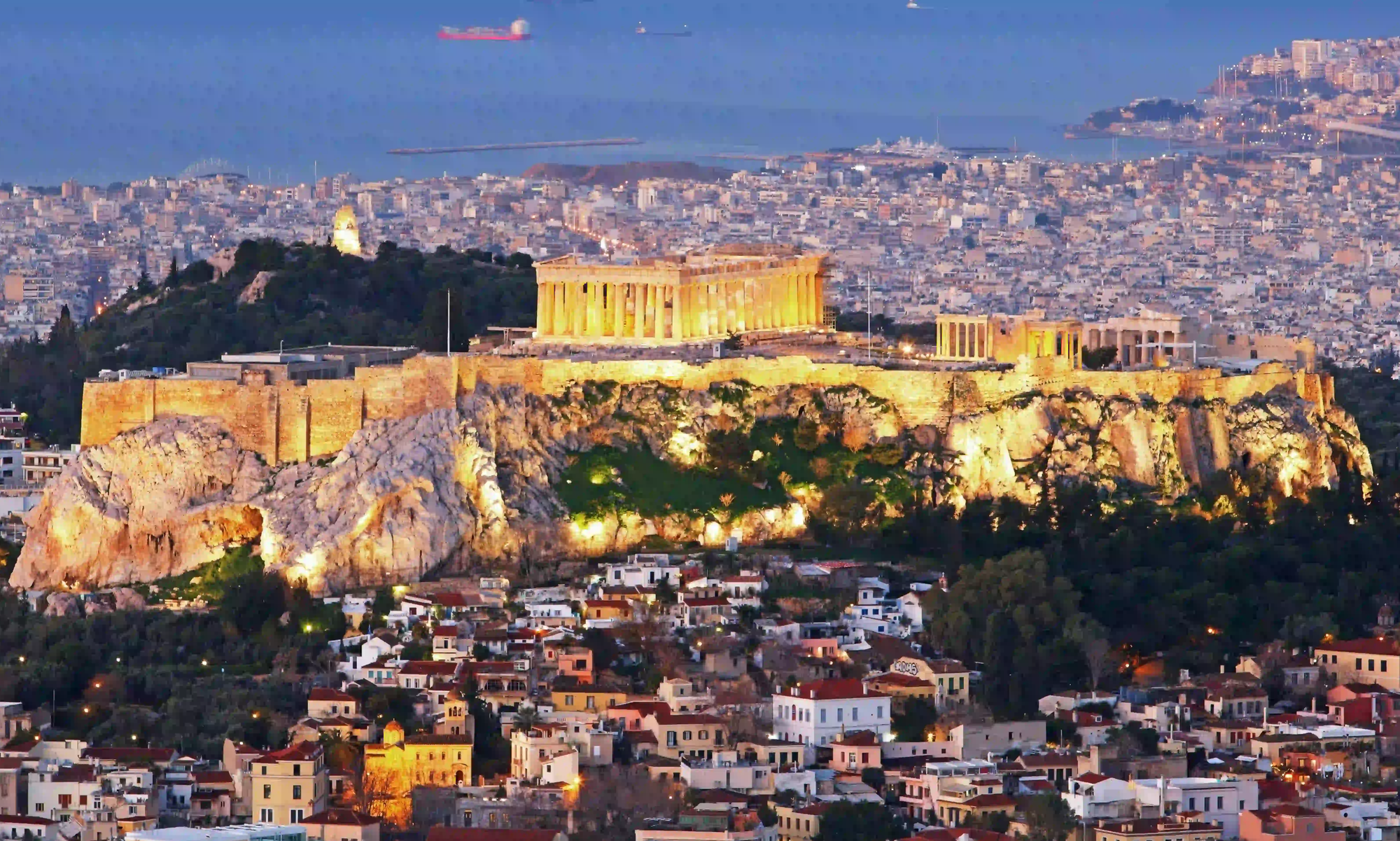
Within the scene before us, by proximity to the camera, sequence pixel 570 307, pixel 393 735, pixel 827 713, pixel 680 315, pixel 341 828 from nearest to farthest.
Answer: pixel 341 828, pixel 393 735, pixel 827 713, pixel 680 315, pixel 570 307

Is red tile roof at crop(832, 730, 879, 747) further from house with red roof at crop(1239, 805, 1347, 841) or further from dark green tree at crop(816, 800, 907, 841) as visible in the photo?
house with red roof at crop(1239, 805, 1347, 841)

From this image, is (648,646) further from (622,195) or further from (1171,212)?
(1171,212)

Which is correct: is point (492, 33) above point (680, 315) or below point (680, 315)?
above

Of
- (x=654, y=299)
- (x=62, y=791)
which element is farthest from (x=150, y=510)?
(x=62, y=791)

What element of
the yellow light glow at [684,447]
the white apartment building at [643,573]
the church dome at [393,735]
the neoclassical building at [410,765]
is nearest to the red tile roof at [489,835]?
the neoclassical building at [410,765]

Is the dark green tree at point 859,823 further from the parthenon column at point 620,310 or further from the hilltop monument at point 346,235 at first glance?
the hilltop monument at point 346,235

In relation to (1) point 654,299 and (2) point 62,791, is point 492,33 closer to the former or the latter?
(1) point 654,299

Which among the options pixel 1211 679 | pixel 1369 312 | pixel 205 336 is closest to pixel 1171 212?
pixel 1369 312
